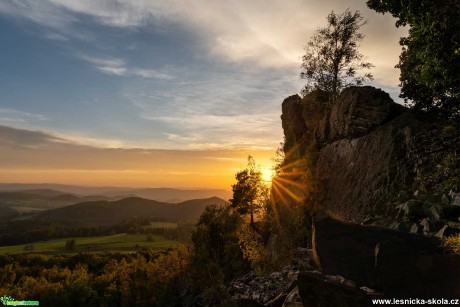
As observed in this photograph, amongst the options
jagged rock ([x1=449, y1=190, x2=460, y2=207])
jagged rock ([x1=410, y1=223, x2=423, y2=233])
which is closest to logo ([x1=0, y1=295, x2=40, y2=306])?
jagged rock ([x1=410, y1=223, x2=423, y2=233])

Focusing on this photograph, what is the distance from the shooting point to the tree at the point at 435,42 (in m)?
22.2

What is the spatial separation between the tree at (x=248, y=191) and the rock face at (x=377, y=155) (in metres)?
33.2

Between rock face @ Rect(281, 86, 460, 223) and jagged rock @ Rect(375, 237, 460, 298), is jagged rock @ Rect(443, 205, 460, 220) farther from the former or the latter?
jagged rock @ Rect(375, 237, 460, 298)

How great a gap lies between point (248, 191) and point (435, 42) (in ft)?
185

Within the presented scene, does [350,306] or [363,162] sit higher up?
[363,162]

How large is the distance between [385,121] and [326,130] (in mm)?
10248

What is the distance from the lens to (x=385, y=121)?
32188 mm

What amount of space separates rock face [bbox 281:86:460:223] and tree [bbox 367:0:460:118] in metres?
2.44

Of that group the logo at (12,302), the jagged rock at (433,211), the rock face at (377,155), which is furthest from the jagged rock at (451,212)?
the logo at (12,302)

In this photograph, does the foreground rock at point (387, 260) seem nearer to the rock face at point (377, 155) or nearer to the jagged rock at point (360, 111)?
the rock face at point (377, 155)

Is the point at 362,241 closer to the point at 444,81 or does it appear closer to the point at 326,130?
the point at 444,81

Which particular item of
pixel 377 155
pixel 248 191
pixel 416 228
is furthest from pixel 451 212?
pixel 248 191

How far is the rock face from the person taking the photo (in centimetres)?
2498

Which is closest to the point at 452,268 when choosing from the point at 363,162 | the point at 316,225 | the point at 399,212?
the point at 316,225
